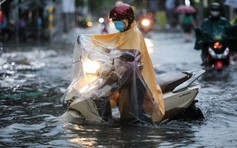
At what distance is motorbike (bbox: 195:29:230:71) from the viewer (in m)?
14.8

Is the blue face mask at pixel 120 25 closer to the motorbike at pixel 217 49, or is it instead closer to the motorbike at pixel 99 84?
the motorbike at pixel 99 84

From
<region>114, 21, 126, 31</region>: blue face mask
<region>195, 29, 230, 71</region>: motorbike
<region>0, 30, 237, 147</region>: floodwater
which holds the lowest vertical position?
<region>0, 30, 237, 147</region>: floodwater

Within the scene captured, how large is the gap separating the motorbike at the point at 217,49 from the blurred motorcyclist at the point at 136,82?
6.98 m

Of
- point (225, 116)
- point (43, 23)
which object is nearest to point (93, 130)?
point (225, 116)

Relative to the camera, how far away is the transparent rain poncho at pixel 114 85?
7.81m

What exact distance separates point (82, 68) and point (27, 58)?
522 inches

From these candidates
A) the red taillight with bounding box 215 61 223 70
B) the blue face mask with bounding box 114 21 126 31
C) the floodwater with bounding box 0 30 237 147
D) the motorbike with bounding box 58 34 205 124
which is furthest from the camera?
the red taillight with bounding box 215 61 223 70

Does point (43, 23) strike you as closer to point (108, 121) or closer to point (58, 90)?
point (58, 90)

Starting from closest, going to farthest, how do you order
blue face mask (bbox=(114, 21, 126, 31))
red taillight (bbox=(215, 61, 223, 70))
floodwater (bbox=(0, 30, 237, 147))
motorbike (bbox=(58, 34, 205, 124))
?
floodwater (bbox=(0, 30, 237, 147)) < motorbike (bbox=(58, 34, 205, 124)) < blue face mask (bbox=(114, 21, 126, 31)) < red taillight (bbox=(215, 61, 223, 70))

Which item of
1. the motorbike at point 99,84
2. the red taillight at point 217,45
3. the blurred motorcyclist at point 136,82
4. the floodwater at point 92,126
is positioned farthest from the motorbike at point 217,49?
the blurred motorcyclist at point 136,82

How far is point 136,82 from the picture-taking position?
26.0ft

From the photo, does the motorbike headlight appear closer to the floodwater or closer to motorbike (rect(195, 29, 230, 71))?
the floodwater

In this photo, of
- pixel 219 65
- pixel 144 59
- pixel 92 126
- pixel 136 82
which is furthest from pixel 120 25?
pixel 219 65

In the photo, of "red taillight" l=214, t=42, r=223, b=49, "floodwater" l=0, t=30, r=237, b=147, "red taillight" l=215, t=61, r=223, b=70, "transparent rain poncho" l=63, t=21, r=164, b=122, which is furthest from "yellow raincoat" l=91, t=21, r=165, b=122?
"red taillight" l=214, t=42, r=223, b=49
